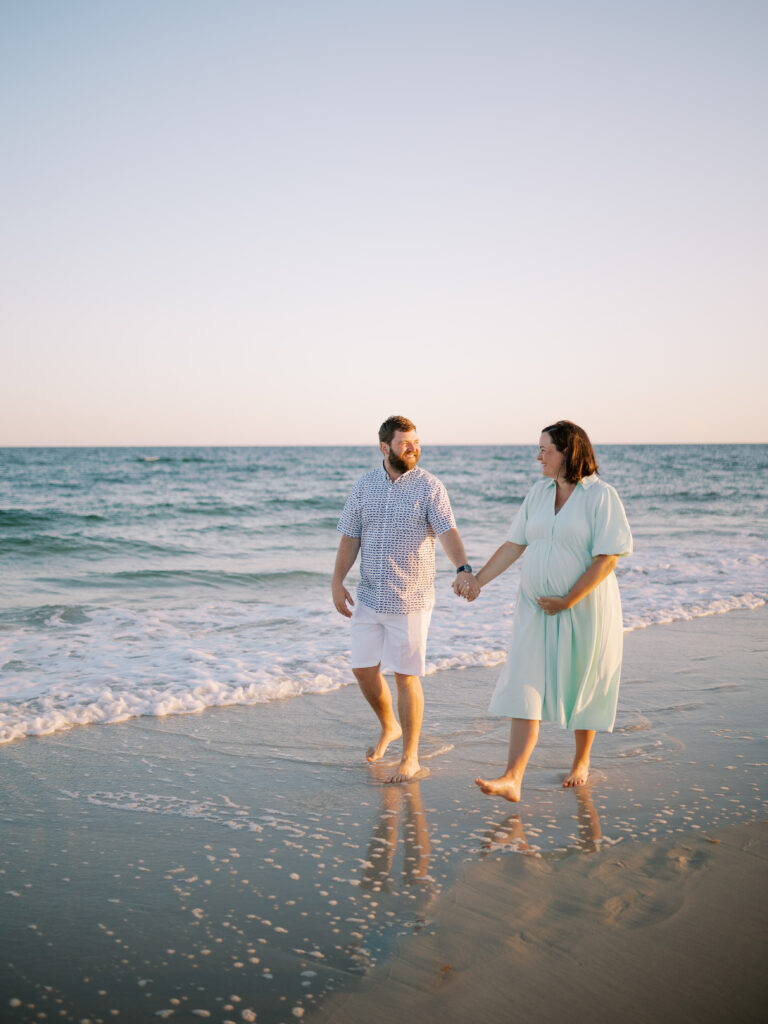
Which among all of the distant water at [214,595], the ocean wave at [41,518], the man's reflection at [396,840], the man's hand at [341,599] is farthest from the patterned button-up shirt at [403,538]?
the ocean wave at [41,518]

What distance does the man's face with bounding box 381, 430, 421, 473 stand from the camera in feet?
15.0

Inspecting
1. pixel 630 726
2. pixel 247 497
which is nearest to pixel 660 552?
pixel 630 726

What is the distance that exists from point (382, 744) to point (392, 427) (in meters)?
1.85

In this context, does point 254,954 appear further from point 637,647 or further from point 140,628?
point 140,628

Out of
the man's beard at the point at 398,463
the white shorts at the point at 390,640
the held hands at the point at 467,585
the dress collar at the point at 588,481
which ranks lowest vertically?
the white shorts at the point at 390,640

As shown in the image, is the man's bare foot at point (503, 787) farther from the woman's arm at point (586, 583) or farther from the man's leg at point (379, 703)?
the man's leg at point (379, 703)

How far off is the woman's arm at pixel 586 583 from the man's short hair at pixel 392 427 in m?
1.28

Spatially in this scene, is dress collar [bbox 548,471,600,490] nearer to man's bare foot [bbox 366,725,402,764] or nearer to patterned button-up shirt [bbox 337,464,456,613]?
patterned button-up shirt [bbox 337,464,456,613]

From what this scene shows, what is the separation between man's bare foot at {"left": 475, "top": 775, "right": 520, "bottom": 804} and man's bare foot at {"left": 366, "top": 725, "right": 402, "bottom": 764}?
0.96m

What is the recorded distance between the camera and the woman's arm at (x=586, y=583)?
3.91 meters

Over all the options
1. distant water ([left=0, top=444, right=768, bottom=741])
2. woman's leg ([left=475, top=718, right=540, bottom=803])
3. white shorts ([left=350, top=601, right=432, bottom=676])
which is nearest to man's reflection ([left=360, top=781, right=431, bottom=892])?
woman's leg ([left=475, top=718, right=540, bottom=803])

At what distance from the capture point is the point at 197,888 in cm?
320

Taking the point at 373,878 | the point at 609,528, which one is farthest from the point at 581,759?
the point at 373,878

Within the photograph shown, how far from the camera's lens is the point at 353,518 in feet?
15.6
